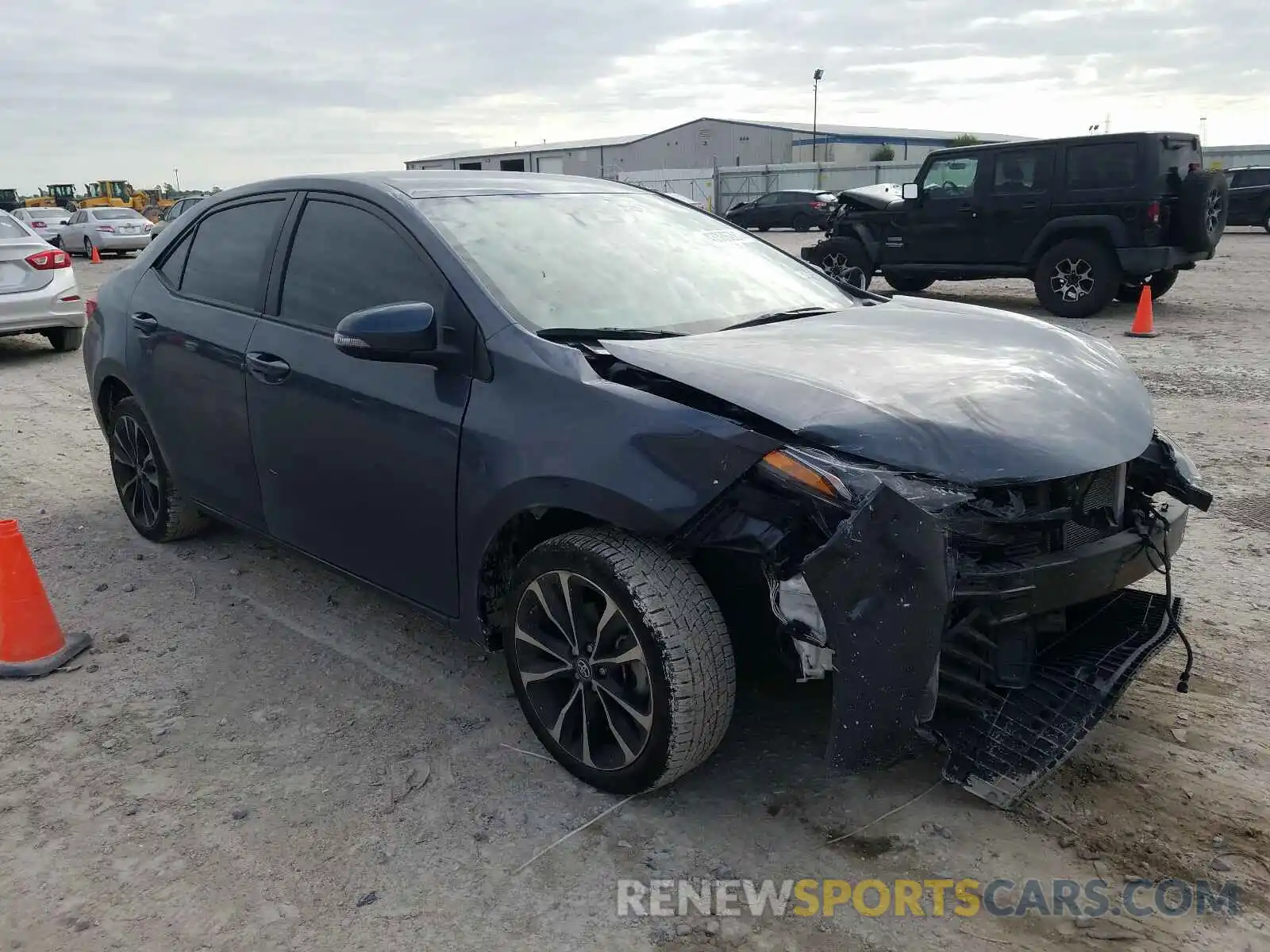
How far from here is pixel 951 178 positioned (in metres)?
12.6

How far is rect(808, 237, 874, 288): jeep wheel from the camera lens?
1365cm

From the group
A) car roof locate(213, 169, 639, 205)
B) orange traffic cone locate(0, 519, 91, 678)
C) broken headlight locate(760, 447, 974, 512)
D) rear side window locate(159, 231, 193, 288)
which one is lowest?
orange traffic cone locate(0, 519, 91, 678)

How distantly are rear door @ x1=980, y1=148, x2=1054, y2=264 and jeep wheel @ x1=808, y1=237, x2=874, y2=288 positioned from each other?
1766 millimetres

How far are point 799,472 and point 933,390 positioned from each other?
0.54 metres

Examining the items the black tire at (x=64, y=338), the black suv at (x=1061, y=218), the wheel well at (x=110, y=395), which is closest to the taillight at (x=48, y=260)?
the black tire at (x=64, y=338)

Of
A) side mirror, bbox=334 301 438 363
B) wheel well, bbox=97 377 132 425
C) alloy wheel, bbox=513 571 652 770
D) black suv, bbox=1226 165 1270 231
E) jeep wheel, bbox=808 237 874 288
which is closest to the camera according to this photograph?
alloy wheel, bbox=513 571 652 770

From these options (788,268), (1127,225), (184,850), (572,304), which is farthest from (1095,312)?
(184,850)

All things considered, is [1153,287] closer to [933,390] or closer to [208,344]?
[933,390]

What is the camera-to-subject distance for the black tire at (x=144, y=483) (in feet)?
15.1

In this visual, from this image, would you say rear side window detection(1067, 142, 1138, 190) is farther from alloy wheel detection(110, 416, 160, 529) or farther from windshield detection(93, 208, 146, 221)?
windshield detection(93, 208, 146, 221)

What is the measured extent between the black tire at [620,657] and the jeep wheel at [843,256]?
A: 11443mm

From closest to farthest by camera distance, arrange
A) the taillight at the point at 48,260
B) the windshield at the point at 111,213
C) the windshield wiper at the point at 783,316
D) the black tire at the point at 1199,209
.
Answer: the windshield wiper at the point at 783,316, the taillight at the point at 48,260, the black tire at the point at 1199,209, the windshield at the point at 111,213

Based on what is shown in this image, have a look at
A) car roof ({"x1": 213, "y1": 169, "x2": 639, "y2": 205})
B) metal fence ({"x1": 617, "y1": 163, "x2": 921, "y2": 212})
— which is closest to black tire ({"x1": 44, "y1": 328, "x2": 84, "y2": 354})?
car roof ({"x1": 213, "y1": 169, "x2": 639, "y2": 205})

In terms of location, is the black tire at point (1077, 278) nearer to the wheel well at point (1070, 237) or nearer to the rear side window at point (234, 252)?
the wheel well at point (1070, 237)
